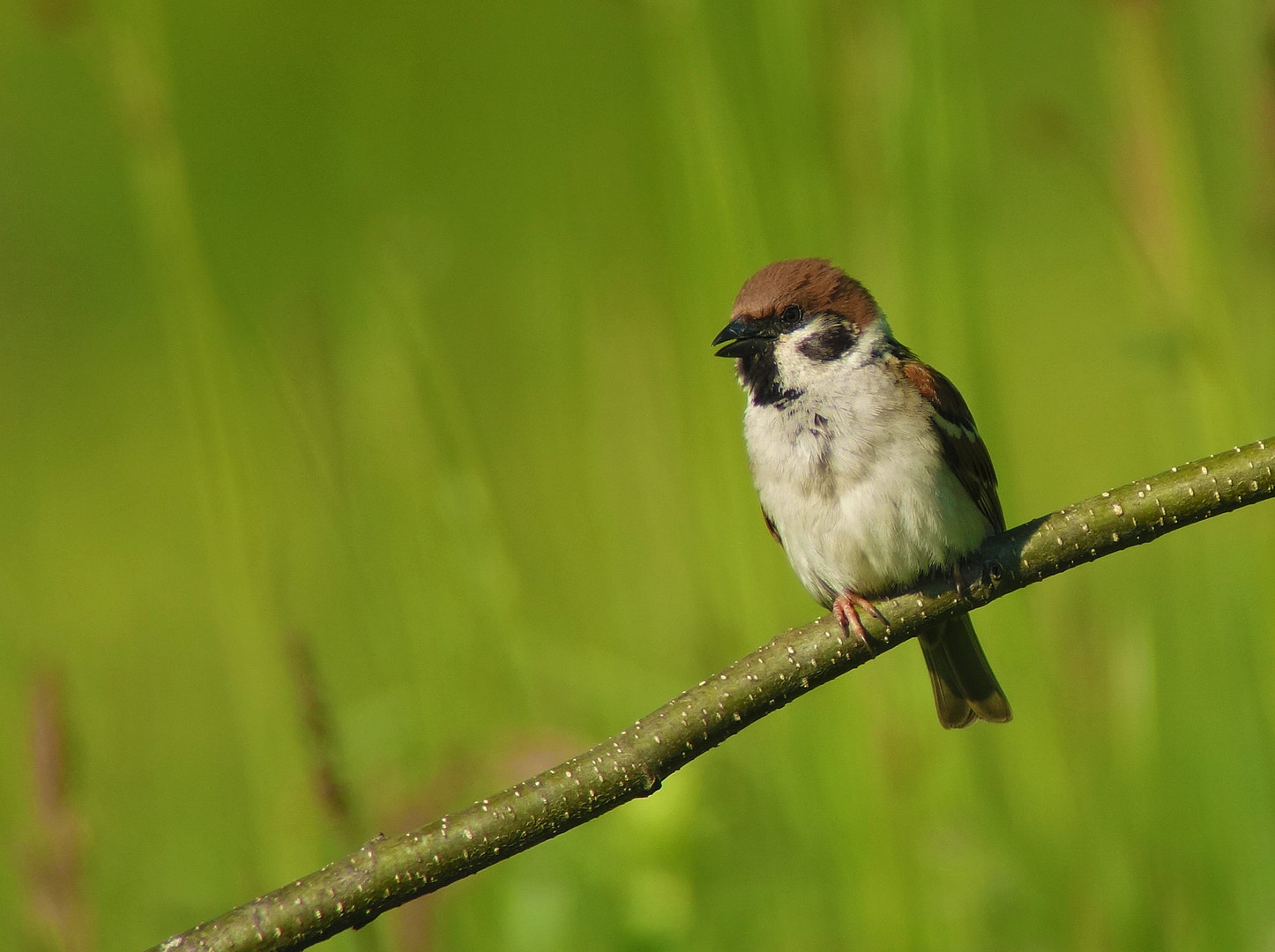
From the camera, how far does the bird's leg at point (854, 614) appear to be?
195 cm

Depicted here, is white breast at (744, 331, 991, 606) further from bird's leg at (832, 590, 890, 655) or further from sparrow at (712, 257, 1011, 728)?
bird's leg at (832, 590, 890, 655)

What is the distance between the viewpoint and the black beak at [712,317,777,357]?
2.92 metres

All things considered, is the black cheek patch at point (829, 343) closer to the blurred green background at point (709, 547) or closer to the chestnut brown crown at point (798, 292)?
the chestnut brown crown at point (798, 292)

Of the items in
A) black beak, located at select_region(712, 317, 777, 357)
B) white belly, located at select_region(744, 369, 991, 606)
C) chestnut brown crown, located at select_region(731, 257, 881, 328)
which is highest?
chestnut brown crown, located at select_region(731, 257, 881, 328)

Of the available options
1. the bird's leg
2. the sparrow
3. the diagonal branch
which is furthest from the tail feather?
the diagonal branch

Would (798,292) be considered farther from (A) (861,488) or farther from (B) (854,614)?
(B) (854,614)

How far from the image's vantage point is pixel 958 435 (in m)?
2.99

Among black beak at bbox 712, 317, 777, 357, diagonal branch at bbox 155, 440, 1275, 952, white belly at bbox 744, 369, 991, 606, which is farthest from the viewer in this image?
black beak at bbox 712, 317, 777, 357

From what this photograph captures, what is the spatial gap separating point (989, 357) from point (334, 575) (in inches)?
73.1

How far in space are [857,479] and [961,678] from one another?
557mm

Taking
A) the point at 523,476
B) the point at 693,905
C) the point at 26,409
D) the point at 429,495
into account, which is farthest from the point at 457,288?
the point at 693,905

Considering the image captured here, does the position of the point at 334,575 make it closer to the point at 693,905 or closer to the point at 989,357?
the point at 693,905

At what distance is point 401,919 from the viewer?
2.57 meters

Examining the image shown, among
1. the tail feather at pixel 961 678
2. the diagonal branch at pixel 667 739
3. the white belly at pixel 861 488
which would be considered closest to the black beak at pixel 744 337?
the white belly at pixel 861 488
